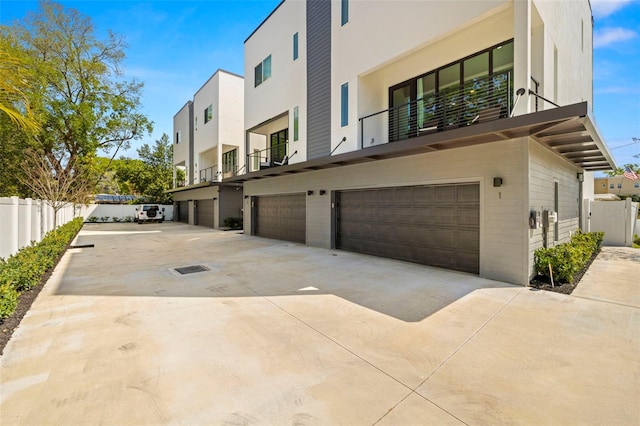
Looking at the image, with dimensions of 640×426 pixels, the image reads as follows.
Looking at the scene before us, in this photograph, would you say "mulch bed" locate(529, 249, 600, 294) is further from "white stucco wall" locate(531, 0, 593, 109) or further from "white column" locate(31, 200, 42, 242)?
"white column" locate(31, 200, 42, 242)

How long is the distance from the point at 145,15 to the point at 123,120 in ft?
38.7

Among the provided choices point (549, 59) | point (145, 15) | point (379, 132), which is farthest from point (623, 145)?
point (145, 15)

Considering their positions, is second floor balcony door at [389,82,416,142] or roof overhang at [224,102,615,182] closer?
roof overhang at [224,102,615,182]

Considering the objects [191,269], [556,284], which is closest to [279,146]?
[191,269]

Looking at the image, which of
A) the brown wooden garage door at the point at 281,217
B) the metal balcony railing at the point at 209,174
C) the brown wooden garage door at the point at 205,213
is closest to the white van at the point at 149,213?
the brown wooden garage door at the point at 205,213

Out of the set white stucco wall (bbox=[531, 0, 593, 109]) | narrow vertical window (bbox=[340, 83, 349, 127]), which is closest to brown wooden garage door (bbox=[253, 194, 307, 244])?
narrow vertical window (bbox=[340, 83, 349, 127])

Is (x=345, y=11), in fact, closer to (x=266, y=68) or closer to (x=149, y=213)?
(x=266, y=68)

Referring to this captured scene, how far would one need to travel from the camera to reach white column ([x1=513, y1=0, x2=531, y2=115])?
6.05 meters

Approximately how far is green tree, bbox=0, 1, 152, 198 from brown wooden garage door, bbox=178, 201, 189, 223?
833 centimetres

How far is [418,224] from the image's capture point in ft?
27.3

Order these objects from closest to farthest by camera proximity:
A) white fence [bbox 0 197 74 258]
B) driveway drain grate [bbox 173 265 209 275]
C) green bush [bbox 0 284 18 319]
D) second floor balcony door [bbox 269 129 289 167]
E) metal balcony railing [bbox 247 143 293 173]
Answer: green bush [bbox 0 284 18 319] < white fence [bbox 0 197 74 258] < driveway drain grate [bbox 173 265 209 275] < metal balcony railing [bbox 247 143 293 173] < second floor balcony door [bbox 269 129 289 167]

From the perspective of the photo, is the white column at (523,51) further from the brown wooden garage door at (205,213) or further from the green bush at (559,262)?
the brown wooden garage door at (205,213)

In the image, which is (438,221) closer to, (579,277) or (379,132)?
(579,277)


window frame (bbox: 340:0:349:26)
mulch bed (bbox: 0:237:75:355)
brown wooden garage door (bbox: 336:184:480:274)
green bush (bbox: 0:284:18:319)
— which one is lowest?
mulch bed (bbox: 0:237:75:355)
